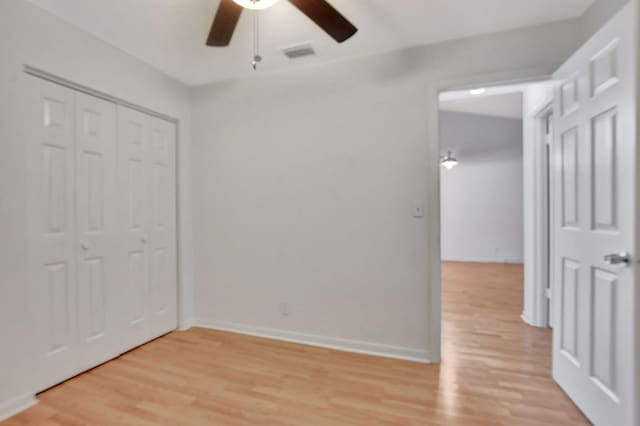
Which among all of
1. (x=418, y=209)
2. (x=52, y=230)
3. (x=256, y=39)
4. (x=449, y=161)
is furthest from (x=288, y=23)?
(x=449, y=161)

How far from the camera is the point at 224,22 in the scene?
5.80ft

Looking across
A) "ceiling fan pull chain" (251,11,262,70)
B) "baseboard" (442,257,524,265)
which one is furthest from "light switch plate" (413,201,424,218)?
"baseboard" (442,257,524,265)

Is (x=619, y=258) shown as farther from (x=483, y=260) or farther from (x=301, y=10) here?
(x=483, y=260)

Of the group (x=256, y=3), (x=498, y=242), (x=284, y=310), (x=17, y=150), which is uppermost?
(x=256, y=3)

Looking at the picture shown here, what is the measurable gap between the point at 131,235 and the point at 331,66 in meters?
2.29

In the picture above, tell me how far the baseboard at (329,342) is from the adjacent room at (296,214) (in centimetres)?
2

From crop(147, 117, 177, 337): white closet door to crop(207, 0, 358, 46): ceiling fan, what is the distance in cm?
144

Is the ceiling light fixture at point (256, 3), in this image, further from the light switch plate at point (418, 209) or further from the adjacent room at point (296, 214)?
the light switch plate at point (418, 209)

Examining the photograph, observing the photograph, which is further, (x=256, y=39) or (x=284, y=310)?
(x=284, y=310)

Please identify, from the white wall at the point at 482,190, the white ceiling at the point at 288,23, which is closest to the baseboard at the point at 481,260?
the white wall at the point at 482,190

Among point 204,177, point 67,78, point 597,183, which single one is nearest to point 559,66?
point 597,183

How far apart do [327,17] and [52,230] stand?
7.43 ft

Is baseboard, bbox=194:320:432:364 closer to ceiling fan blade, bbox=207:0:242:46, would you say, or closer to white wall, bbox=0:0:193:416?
white wall, bbox=0:0:193:416

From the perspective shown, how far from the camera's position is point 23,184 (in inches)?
77.3
